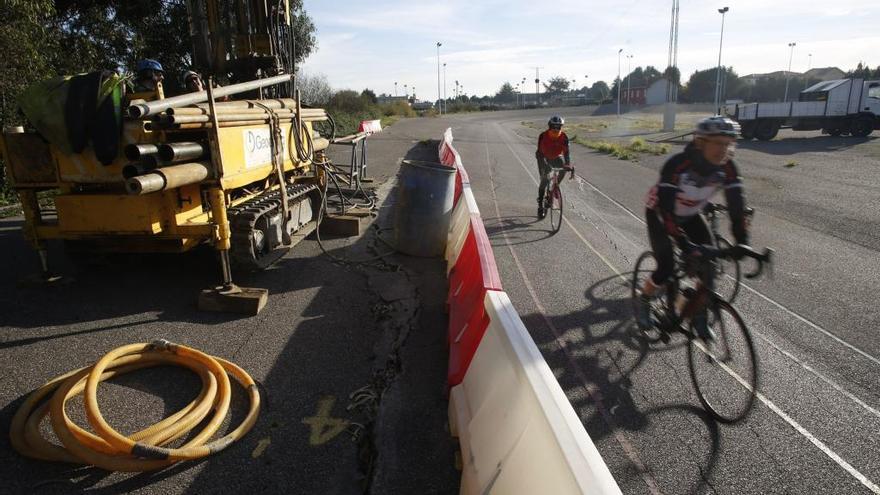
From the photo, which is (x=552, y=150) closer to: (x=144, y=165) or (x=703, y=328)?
(x=703, y=328)

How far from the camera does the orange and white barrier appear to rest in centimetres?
221

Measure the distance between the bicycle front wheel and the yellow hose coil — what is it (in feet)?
22.6

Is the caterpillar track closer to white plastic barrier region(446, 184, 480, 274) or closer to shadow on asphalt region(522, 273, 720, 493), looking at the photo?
white plastic barrier region(446, 184, 480, 274)

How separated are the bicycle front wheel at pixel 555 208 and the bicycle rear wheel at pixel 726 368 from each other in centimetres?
529

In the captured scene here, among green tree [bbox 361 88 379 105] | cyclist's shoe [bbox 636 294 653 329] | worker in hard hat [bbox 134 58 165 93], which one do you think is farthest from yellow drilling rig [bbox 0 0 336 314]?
green tree [bbox 361 88 379 105]

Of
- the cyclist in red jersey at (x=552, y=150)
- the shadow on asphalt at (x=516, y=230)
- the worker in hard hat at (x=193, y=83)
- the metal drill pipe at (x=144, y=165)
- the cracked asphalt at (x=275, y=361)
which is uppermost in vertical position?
the worker in hard hat at (x=193, y=83)

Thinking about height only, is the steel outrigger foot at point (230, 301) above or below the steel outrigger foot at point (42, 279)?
below

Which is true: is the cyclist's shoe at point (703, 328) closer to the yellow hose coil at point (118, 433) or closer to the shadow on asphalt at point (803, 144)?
the yellow hose coil at point (118, 433)

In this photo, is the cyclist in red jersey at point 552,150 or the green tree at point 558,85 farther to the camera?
the green tree at point 558,85

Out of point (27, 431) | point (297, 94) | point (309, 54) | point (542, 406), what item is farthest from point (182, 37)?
point (542, 406)

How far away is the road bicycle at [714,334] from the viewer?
161 inches

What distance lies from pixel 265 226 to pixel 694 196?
16.7 ft

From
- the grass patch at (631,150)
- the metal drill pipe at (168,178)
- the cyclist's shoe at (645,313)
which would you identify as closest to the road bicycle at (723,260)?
the cyclist's shoe at (645,313)

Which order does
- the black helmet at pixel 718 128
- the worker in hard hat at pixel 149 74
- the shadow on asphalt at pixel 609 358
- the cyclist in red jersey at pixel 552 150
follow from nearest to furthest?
1. the shadow on asphalt at pixel 609 358
2. the black helmet at pixel 718 128
3. the worker in hard hat at pixel 149 74
4. the cyclist in red jersey at pixel 552 150
